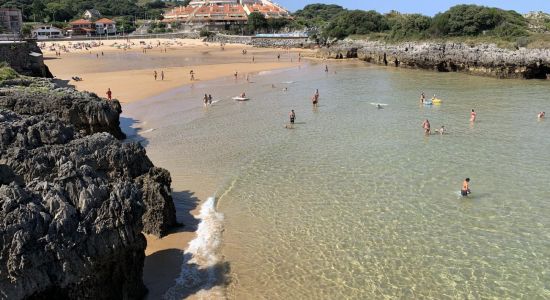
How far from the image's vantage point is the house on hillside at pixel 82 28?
11847 centimetres

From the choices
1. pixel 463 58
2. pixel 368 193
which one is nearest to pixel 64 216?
pixel 368 193

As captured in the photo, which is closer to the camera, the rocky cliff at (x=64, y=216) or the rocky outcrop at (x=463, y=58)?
the rocky cliff at (x=64, y=216)

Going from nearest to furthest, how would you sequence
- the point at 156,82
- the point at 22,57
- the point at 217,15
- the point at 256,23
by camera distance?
the point at 22,57
the point at 156,82
the point at 256,23
the point at 217,15

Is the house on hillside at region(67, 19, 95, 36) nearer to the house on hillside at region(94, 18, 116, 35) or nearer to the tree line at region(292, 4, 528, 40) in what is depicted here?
the house on hillside at region(94, 18, 116, 35)

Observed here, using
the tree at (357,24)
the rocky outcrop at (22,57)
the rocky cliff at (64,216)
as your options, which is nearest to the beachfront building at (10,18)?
the rocky outcrop at (22,57)

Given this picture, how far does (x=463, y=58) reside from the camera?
168 feet

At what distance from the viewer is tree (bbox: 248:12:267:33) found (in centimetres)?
12288

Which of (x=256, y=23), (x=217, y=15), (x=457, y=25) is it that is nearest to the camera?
(x=457, y=25)

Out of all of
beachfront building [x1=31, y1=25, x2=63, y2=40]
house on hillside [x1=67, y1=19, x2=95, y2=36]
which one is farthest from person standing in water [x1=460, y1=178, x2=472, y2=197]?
house on hillside [x1=67, y1=19, x2=95, y2=36]

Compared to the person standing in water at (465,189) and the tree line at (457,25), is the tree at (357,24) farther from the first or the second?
the person standing in water at (465,189)

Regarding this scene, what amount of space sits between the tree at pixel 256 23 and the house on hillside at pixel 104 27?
126 feet

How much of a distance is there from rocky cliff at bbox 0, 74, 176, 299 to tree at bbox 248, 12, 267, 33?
115256mm

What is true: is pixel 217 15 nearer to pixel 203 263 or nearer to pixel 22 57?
pixel 22 57

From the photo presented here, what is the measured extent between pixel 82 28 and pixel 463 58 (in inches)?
3992
